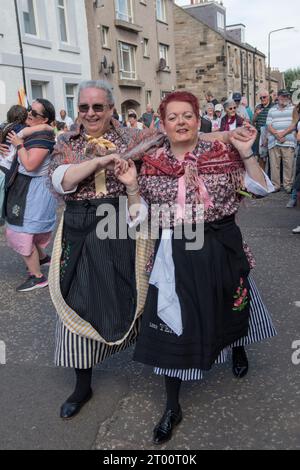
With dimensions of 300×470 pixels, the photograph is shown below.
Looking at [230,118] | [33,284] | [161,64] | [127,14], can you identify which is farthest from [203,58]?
[33,284]

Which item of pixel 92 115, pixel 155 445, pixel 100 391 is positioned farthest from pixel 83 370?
pixel 92 115

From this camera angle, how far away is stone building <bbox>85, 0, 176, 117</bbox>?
18859 millimetres

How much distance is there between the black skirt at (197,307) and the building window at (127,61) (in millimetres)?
19770

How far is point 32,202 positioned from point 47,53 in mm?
11901

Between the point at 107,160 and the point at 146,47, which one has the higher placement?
the point at 146,47

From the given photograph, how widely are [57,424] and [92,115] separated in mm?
1672

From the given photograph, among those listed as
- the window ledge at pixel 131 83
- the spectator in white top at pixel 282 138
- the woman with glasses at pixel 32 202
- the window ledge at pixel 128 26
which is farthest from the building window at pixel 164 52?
the woman with glasses at pixel 32 202

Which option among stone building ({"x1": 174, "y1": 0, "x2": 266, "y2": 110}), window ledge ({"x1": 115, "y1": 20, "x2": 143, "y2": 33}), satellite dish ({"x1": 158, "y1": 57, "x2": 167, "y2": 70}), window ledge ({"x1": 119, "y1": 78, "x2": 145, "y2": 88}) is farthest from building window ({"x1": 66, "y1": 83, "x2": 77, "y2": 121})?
stone building ({"x1": 174, "y1": 0, "x2": 266, "y2": 110})

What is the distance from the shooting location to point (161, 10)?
998 inches

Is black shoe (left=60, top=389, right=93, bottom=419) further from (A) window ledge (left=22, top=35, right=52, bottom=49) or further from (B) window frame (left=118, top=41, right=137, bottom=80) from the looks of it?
(B) window frame (left=118, top=41, right=137, bottom=80)

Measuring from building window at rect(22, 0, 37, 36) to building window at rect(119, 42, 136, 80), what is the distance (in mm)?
6619

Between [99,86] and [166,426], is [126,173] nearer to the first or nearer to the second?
[99,86]

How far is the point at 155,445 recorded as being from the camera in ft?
7.70

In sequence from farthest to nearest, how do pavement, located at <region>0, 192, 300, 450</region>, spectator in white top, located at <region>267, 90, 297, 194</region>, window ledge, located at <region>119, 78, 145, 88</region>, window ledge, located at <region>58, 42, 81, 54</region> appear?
1. window ledge, located at <region>119, 78, 145, 88</region>
2. window ledge, located at <region>58, 42, 81, 54</region>
3. spectator in white top, located at <region>267, 90, 297, 194</region>
4. pavement, located at <region>0, 192, 300, 450</region>
